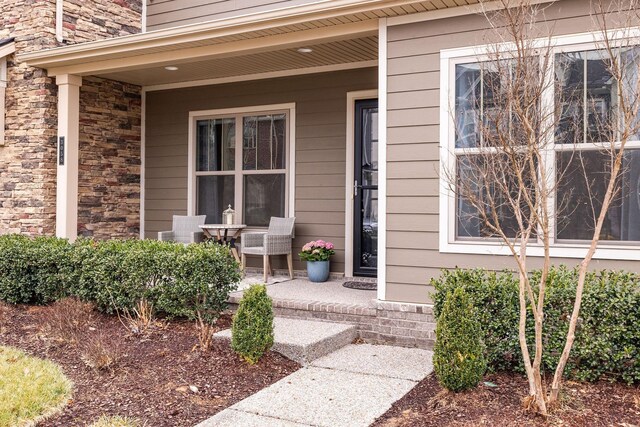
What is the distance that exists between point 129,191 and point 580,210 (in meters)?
6.18

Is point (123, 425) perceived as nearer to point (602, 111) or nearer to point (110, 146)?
point (602, 111)

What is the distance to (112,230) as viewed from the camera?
26.6 feet

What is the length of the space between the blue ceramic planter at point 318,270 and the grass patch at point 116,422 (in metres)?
3.54

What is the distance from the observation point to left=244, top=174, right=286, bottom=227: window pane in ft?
24.5

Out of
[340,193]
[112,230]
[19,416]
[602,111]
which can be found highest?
[602,111]

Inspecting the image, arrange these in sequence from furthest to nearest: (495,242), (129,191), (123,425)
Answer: (129,191), (495,242), (123,425)

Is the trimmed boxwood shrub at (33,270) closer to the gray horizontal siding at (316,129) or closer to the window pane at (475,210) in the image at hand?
the gray horizontal siding at (316,129)

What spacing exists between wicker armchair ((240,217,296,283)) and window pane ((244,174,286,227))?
0.94 ft

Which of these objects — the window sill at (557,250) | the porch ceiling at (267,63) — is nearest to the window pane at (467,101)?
the window sill at (557,250)

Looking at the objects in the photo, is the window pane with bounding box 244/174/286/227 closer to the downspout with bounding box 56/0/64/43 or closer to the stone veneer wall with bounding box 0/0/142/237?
the stone veneer wall with bounding box 0/0/142/237

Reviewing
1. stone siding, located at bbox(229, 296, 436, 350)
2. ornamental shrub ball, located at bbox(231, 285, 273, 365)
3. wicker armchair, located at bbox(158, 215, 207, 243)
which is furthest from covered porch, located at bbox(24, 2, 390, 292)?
ornamental shrub ball, located at bbox(231, 285, 273, 365)

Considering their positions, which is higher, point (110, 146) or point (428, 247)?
point (110, 146)

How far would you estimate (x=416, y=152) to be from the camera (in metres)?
4.86

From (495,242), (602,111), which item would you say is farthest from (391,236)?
(602,111)
